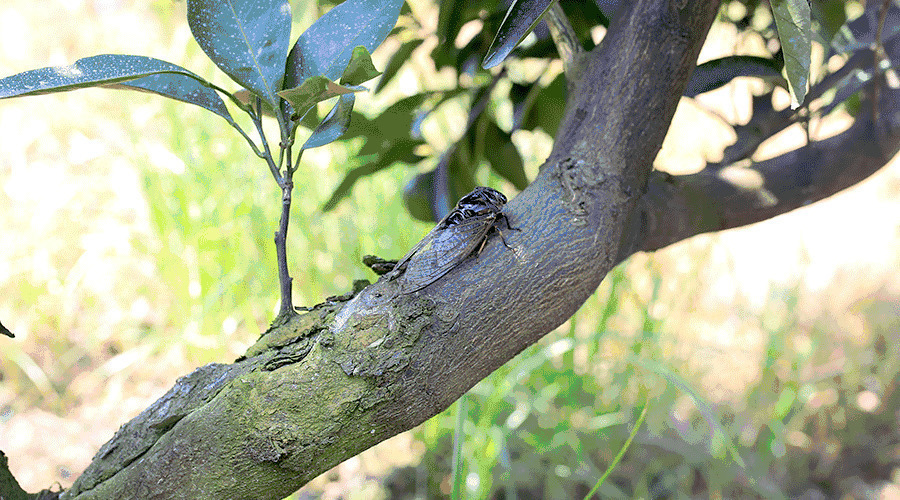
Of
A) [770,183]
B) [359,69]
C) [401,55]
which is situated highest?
[401,55]

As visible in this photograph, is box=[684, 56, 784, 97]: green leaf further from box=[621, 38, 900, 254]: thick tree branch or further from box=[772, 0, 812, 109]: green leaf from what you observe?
box=[772, 0, 812, 109]: green leaf

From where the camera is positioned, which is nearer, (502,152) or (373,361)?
(373,361)

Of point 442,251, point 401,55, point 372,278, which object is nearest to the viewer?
point 442,251

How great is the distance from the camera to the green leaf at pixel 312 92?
505 millimetres

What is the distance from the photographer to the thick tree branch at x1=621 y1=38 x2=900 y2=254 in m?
0.86

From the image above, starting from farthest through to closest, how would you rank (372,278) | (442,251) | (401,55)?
(372,278), (401,55), (442,251)

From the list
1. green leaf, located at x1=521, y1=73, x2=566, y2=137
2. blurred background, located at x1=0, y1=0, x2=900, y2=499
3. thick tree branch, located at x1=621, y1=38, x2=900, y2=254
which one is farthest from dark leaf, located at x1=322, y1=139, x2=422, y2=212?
blurred background, located at x1=0, y1=0, x2=900, y2=499

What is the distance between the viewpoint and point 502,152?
3.70 feet

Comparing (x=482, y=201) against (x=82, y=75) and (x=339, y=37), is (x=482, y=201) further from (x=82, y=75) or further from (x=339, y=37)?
(x=82, y=75)

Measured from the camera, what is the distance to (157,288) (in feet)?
8.18

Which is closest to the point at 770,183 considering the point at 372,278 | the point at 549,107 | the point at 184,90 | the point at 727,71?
the point at 727,71

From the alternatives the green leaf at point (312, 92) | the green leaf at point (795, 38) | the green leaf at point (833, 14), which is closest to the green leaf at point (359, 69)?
the green leaf at point (312, 92)

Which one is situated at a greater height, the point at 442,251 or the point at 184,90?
the point at 184,90

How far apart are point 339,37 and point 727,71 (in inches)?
22.9
